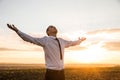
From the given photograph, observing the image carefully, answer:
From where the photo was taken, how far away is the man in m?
7.92

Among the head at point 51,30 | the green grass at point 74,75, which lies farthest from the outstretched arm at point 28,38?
the green grass at point 74,75

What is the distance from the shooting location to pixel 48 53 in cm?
795

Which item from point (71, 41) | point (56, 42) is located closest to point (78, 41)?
point (71, 41)

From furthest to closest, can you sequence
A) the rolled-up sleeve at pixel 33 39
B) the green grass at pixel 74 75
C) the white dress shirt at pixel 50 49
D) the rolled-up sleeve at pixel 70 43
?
the green grass at pixel 74 75 < the rolled-up sleeve at pixel 70 43 < the rolled-up sleeve at pixel 33 39 < the white dress shirt at pixel 50 49

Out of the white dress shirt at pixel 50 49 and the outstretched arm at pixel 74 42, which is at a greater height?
the outstretched arm at pixel 74 42

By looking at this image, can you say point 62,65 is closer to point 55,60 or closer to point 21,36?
point 55,60

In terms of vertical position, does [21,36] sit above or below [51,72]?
above

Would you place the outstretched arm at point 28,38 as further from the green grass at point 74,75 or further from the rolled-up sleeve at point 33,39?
the green grass at point 74,75

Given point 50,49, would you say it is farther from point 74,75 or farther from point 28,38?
point 74,75

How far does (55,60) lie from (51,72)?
25cm

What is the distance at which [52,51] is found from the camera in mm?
7973

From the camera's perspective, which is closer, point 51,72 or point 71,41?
point 51,72

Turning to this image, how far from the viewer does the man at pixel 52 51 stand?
312 inches

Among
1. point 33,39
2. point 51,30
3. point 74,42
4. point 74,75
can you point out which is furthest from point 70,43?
point 74,75
